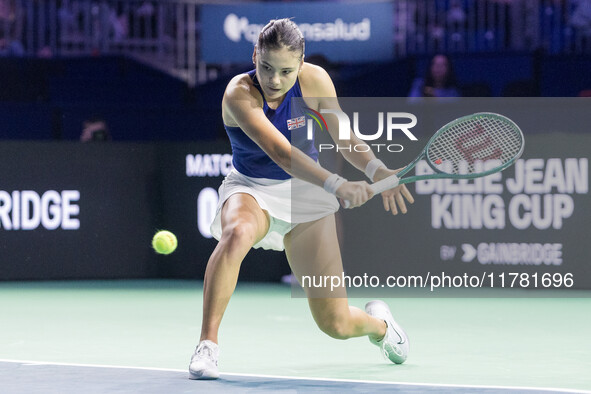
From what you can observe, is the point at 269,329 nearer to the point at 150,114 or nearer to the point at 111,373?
the point at 111,373

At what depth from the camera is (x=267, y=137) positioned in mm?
4504

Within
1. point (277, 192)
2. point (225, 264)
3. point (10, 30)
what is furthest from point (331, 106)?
point (10, 30)

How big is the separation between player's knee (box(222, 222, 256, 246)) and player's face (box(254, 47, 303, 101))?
572mm

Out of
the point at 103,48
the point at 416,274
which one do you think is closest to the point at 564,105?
the point at 416,274

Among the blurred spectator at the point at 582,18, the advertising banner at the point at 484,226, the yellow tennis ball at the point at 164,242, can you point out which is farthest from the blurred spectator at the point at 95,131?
the blurred spectator at the point at 582,18

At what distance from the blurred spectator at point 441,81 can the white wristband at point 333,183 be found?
6173 millimetres

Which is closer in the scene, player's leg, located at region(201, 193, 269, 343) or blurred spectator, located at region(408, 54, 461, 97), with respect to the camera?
player's leg, located at region(201, 193, 269, 343)

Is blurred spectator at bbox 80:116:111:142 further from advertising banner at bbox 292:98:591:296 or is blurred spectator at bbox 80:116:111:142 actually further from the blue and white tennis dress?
the blue and white tennis dress

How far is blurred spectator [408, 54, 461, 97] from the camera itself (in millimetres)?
10430

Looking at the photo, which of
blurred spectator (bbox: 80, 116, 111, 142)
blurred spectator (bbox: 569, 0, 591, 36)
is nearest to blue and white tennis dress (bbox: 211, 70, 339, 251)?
blurred spectator (bbox: 80, 116, 111, 142)

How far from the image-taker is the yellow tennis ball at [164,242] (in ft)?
30.1

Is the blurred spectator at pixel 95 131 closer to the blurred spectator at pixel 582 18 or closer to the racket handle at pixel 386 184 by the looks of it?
the blurred spectator at pixel 582 18

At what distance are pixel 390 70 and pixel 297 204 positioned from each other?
7282 mm

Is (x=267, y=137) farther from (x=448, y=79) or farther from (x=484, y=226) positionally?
(x=448, y=79)
